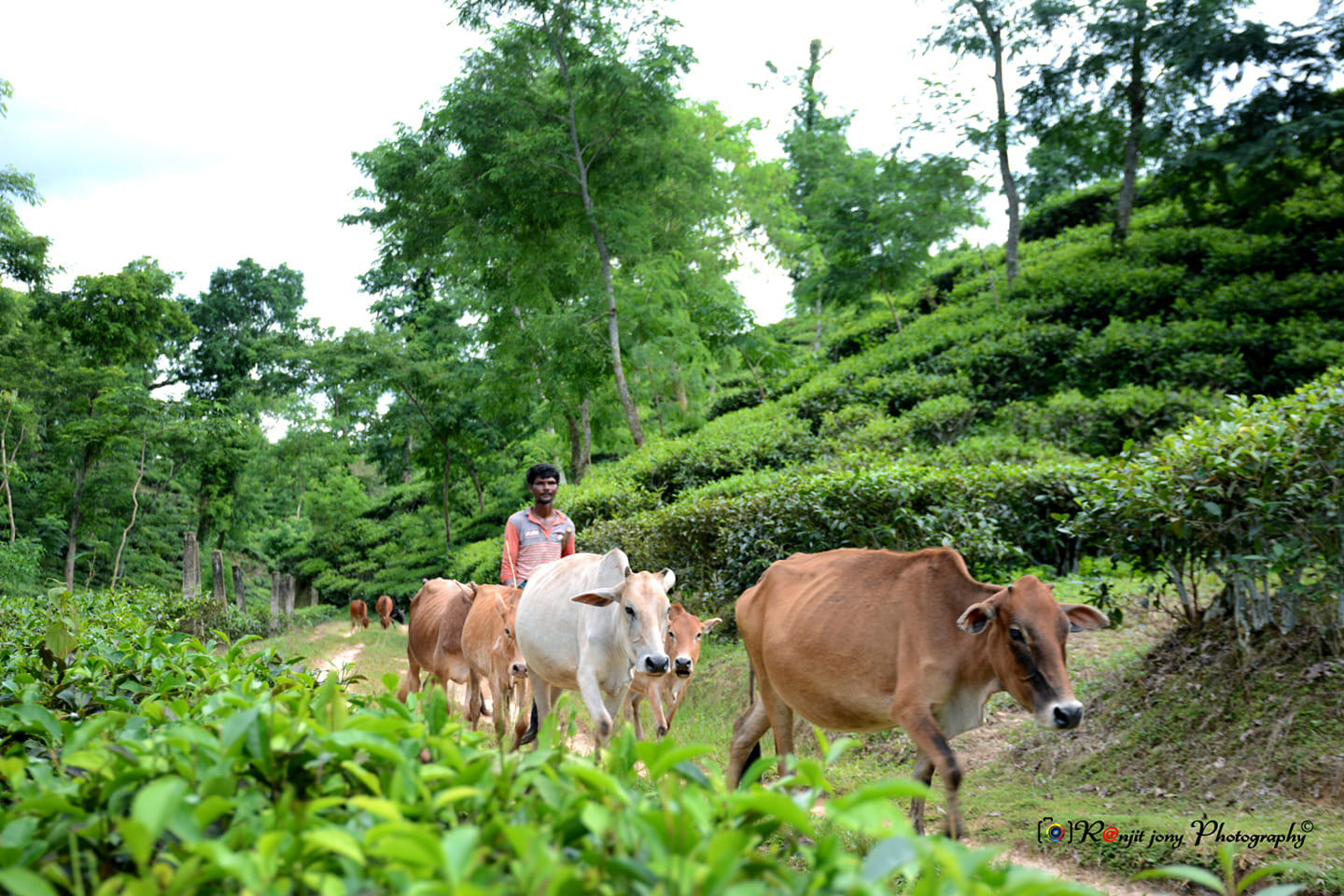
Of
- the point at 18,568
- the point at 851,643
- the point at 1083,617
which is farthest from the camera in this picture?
the point at 18,568

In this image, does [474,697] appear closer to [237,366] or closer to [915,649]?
[915,649]

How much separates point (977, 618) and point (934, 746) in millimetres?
572

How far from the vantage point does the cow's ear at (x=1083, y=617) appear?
398cm

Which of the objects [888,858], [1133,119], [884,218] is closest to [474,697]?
[888,858]

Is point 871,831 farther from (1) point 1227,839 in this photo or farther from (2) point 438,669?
(2) point 438,669

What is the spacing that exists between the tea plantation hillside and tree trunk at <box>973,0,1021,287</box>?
0.62 meters

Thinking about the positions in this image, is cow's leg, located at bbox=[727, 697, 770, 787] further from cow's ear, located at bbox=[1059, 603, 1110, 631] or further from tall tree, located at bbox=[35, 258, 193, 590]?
tall tree, located at bbox=[35, 258, 193, 590]

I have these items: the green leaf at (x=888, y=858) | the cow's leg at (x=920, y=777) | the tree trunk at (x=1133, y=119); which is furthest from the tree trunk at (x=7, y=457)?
the green leaf at (x=888, y=858)

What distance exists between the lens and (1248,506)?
510 cm

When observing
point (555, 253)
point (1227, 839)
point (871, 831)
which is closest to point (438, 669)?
point (1227, 839)

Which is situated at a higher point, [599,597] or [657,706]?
[599,597]

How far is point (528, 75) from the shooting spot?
1542 cm

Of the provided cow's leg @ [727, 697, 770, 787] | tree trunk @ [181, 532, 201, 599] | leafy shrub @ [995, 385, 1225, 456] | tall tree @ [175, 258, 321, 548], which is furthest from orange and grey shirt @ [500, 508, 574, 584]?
tall tree @ [175, 258, 321, 548]

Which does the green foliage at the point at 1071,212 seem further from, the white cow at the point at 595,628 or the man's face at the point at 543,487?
the white cow at the point at 595,628
